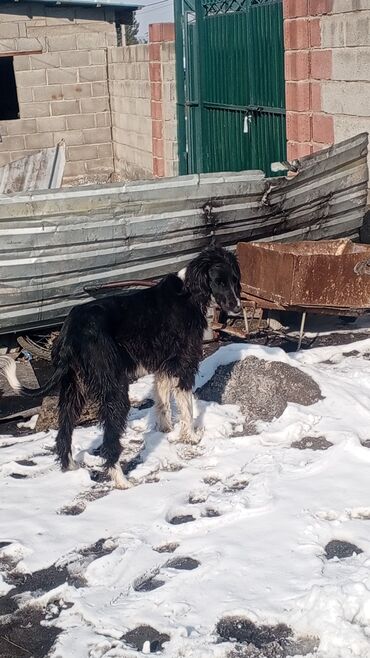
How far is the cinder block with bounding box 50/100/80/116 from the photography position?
746 inches

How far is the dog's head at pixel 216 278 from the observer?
6207mm

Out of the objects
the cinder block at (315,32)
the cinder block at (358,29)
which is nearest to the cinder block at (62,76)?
the cinder block at (315,32)

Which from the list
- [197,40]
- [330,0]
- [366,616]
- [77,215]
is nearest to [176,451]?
[366,616]

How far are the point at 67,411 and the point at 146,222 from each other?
328cm

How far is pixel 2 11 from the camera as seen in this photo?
1873 centimetres

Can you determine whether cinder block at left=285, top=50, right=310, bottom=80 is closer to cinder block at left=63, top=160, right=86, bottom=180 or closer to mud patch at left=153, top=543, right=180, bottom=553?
mud patch at left=153, top=543, right=180, bottom=553

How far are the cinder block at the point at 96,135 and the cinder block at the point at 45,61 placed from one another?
55.4 inches

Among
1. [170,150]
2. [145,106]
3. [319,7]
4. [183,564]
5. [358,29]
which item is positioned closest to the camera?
[183,564]

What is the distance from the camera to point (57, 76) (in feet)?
61.9

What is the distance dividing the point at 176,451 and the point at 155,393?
47cm

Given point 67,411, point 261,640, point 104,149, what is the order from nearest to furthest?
1. point 261,640
2. point 67,411
3. point 104,149

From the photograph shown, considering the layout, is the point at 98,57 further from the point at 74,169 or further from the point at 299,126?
the point at 299,126

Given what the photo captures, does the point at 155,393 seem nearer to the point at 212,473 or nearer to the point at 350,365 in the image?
the point at 212,473

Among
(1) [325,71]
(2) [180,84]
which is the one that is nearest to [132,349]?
(1) [325,71]
